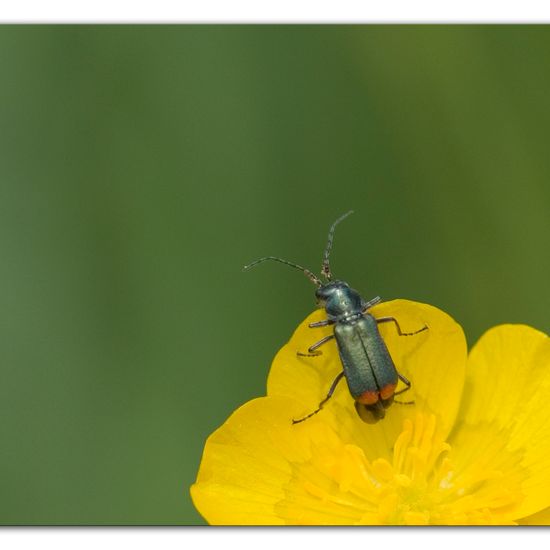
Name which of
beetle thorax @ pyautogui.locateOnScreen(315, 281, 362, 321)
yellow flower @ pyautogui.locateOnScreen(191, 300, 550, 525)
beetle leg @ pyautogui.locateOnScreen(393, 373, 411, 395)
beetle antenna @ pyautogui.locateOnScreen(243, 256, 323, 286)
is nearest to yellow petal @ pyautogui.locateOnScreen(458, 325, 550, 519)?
yellow flower @ pyautogui.locateOnScreen(191, 300, 550, 525)

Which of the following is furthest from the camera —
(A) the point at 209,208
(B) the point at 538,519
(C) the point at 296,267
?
(A) the point at 209,208

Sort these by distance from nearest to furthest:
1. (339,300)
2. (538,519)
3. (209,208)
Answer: (538,519), (339,300), (209,208)

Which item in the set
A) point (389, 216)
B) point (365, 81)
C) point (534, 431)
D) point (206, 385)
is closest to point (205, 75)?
point (365, 81)

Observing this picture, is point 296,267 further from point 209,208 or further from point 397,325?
point 397,325

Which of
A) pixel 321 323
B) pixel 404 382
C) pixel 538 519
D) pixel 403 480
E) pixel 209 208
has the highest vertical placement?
pixel 209 208

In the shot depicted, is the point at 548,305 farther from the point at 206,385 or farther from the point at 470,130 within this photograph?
the point at 206,385

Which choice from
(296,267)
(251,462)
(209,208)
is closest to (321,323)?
(251,462)
